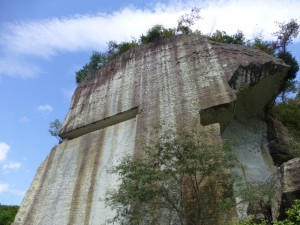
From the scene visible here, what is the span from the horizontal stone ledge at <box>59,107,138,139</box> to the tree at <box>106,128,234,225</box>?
3450 mm

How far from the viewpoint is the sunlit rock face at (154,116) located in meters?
10.1

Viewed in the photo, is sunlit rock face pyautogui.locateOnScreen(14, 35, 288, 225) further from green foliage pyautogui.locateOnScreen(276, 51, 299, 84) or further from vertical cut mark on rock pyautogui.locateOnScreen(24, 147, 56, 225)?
green foliage pyautogui.locateOnScreen(276, 51, 299, 84)

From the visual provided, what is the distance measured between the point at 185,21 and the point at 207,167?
8.28m

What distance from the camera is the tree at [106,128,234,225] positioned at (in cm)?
765

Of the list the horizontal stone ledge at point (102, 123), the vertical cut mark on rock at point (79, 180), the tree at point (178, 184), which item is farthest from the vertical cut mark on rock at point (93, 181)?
the tree at point (178, 184)

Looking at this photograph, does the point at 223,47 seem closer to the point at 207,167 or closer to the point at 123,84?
the point at 123,84

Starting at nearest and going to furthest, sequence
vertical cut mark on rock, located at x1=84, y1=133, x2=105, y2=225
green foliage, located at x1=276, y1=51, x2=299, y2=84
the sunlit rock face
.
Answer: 1. vertical cut mark on rock, located at x1=84, y1=133, x2=105, y2=225
2. the sunlit rock face
3. green foliage, located at x1=276, y1=51, x2=299, y2=84

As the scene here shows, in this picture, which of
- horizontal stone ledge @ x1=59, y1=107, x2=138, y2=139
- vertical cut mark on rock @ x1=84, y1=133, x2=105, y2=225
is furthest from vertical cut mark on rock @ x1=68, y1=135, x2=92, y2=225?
horizontal stone ledge @ x1=59, y1=107, x2=138, y2=139

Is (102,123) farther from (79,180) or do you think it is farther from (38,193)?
(38,193)

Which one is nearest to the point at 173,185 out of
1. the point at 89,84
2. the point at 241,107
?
the point at 241,107

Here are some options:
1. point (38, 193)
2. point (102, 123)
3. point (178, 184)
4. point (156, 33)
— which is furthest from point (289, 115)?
point (38, 193)

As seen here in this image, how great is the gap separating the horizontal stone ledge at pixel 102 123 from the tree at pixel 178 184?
3.45 meters

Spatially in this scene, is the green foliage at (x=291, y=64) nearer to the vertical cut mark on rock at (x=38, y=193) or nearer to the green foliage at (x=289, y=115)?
the green foliage at (x=289, y=115)

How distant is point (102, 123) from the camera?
40.2ft
